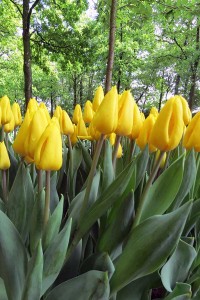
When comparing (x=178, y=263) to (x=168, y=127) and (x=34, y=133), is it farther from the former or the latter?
(x=34, y=133)

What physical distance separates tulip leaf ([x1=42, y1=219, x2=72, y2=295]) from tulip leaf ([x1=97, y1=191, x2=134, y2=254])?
0.14 meters

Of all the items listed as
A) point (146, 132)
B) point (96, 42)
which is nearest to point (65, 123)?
point (146, 132)

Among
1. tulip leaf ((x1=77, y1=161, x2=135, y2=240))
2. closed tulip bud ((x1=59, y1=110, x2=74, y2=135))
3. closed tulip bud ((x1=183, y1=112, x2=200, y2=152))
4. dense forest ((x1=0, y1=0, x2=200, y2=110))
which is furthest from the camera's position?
dense forest ((x1=0, y1=0, x2=200, y2=110))

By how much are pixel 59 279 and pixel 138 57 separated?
1524 centimetres

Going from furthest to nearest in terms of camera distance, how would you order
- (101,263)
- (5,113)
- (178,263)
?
(5,113) → (178,263) → (101,263)

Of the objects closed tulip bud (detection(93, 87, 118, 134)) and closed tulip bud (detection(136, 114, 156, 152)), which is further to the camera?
closed tulip bud (detection(136, 114, 156, 152))

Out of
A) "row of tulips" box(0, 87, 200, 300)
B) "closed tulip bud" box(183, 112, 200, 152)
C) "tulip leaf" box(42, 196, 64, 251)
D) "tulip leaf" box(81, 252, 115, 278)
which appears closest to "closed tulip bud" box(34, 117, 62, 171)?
"row of tulips" box(0, 87, 200, 300)

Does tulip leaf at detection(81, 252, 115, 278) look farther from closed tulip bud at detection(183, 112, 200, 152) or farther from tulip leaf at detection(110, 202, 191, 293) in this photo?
closed tulip bud at detection(183, 112, 200, 152)

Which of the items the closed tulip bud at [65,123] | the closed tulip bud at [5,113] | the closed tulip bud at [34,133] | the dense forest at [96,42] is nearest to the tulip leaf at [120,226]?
the closed tulip bud at [34,133]

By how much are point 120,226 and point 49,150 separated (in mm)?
239

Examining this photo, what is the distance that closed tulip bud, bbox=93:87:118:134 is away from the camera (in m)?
0.72

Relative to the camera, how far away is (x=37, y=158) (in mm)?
698

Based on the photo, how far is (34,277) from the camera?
1.99 feet

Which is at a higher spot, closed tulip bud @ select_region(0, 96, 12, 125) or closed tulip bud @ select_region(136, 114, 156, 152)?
closed tulip bud @ select_region(0, 96, 12, 125)
